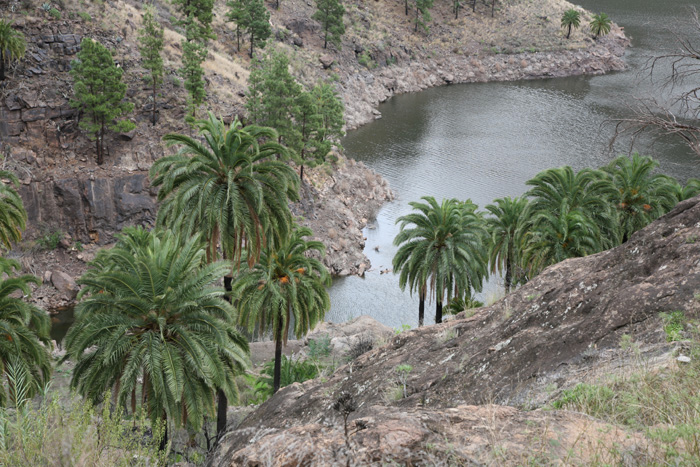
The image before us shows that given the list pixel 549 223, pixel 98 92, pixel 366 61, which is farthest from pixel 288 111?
pixel 366 61

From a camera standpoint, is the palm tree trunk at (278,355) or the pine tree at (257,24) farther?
the pine tree at (257,24)

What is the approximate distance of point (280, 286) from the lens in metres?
25.6

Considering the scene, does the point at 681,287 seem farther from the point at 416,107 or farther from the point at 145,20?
the point at 416,107

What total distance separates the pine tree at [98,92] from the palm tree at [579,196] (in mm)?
30266

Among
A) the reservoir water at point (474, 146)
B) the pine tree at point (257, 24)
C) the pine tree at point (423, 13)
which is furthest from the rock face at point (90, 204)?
the pine tree at point (423, 13)

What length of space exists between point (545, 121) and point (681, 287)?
232 feet

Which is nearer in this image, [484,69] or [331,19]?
[331,19]

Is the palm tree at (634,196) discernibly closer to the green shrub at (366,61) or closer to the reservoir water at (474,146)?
the reservoir water at (474,146)

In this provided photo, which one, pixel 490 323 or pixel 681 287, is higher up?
pixel 681 287

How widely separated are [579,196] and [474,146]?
41.0 m

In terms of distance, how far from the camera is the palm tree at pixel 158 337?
630 inches

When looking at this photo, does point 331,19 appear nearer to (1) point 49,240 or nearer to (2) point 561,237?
(1) point 49,240

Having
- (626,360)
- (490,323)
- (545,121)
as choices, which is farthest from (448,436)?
(545,121)

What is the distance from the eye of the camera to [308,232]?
2608 cm
